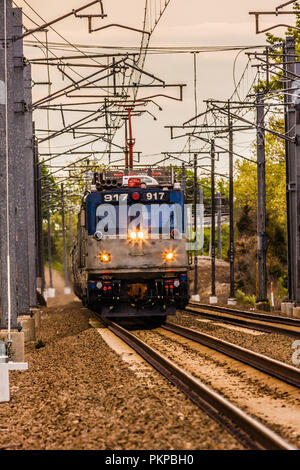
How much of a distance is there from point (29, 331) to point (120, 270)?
110 inches

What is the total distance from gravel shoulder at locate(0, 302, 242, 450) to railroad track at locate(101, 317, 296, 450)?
13cm

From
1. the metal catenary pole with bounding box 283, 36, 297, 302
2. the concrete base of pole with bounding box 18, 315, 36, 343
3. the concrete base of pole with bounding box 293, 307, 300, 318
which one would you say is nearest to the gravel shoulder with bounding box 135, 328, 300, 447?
the concrete base of pole with bounding box 18, 315, 36, 343

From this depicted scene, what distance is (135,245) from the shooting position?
22.2 metres

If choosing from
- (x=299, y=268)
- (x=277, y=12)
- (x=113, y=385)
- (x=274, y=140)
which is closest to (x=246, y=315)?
(x=299, y=268)

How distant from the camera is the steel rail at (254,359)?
13.3 meters

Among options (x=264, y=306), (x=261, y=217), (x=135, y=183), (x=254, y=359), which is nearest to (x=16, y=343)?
(x=254, y=359)

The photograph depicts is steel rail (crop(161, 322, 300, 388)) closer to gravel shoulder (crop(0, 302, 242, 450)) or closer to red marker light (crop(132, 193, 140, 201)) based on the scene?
gravel shoulder (crop(0, 302, 242, 450))

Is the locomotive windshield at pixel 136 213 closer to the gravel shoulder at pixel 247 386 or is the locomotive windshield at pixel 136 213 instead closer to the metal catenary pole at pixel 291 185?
the gravel shoulder at pixel 247 386

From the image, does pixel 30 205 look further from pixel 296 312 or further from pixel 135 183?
pixel 296 312

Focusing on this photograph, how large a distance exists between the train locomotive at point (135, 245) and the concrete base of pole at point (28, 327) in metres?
1.54

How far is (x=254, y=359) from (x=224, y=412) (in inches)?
237

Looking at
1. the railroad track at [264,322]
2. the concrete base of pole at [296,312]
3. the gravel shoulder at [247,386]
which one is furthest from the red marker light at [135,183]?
the concrete base of pole at [296,312]

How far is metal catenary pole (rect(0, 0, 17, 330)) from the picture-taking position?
16.2 meters
